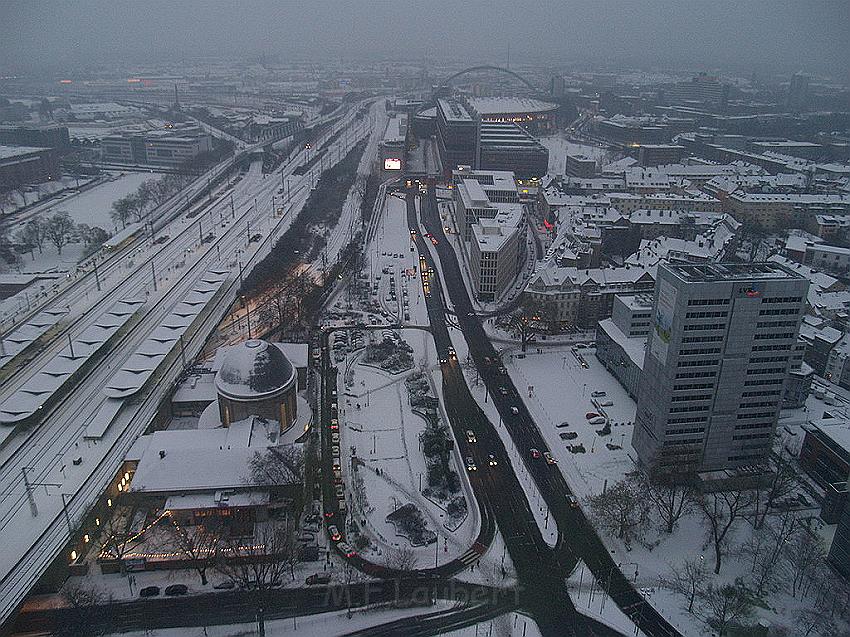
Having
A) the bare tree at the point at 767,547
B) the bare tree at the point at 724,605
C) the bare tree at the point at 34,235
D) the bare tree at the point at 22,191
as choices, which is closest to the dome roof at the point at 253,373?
the bare tree at the point at 724,605

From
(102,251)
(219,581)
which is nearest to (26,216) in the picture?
(102,251)

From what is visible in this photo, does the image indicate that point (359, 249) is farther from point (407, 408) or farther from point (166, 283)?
point (407, 408)

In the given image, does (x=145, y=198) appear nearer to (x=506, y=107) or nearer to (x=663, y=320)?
(x=663, y=320)

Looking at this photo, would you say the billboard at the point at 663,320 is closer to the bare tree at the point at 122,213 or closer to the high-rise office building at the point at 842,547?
the high-rise office building at the point at 842,547

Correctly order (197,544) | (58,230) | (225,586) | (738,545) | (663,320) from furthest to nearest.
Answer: (58,230), (663,320), (738,545), (197,544), (225,586)

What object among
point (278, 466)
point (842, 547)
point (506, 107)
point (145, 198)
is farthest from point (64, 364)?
point (506, 107)

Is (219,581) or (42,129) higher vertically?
(42,129)

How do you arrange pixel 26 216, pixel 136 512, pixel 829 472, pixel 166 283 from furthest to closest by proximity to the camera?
pixel 26 216 < pixel 166 283 < pixel 829 472 < pixel 136 512
